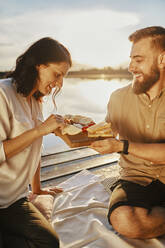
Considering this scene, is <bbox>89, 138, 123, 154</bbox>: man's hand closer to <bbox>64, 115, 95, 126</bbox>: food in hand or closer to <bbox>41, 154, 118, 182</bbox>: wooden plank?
<bbox>64, 115, 95, 126</bbox>: food in hand

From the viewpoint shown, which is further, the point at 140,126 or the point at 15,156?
the point at 140,126

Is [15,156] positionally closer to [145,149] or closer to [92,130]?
[92,130]

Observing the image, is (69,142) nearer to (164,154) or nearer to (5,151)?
(5,151)

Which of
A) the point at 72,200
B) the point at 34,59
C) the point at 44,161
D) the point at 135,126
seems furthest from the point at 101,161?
the point at 34,59

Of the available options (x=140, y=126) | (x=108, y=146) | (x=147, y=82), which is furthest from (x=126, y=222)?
(x=147, y=82)

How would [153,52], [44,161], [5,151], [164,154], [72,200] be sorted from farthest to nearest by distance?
[44,161], [72,200], [153,52], [164,154], [5,151]

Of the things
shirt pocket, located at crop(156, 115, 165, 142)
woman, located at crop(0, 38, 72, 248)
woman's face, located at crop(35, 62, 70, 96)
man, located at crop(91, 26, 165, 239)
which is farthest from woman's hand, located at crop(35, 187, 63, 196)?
shirt pocket, located at crop(156, 115, 165, 142)

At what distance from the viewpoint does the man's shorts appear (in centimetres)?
156

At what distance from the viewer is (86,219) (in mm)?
1770

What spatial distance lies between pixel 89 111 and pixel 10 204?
525 centimetres

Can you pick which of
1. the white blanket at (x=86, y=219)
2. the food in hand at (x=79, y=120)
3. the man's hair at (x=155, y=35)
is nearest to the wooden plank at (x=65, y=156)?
→ the white blanket at (x=86, y=219)

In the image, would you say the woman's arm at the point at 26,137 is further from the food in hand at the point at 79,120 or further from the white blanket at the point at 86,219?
the white blanket at the point at 86,219

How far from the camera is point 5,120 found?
4.63 ft

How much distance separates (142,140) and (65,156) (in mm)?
1619
